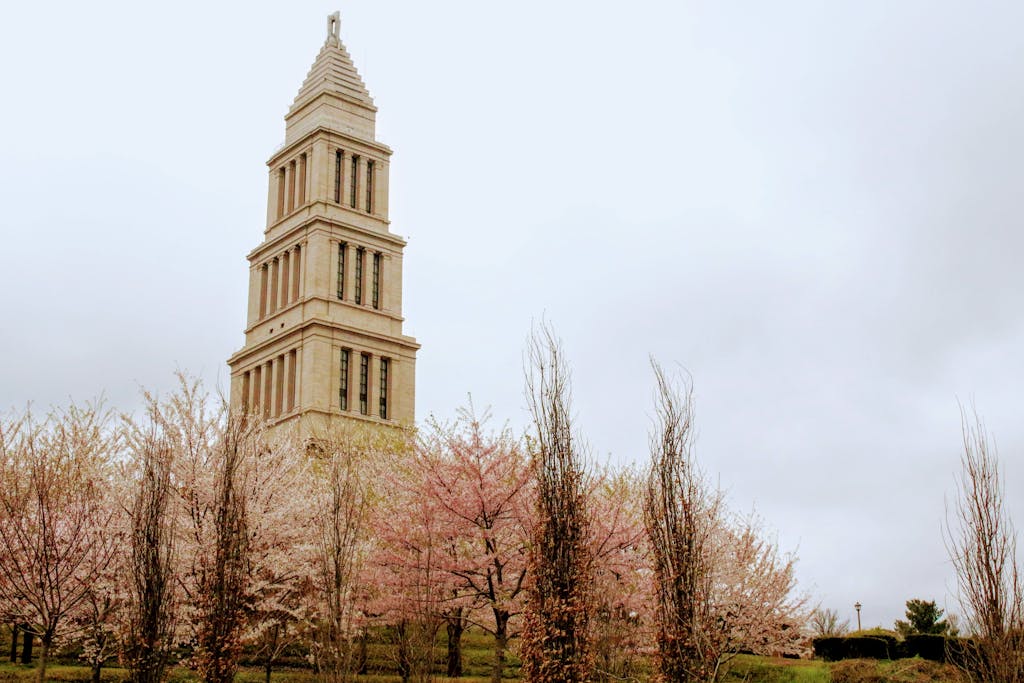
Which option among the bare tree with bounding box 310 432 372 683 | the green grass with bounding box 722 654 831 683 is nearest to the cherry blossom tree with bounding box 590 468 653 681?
the green grass with bounding box 722 654 831 683

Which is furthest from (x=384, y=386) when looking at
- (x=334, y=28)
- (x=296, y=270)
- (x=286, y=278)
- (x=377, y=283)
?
(x=334, y=28)

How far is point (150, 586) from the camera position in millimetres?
22125

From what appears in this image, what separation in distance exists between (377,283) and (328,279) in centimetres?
439

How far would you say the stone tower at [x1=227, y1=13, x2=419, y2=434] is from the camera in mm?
72500

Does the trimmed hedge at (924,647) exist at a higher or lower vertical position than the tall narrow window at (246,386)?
lower

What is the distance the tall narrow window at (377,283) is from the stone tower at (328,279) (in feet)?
0.29

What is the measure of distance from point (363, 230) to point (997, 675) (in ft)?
209

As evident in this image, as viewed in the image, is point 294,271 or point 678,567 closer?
point 678,567

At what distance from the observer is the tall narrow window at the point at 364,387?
73562mm

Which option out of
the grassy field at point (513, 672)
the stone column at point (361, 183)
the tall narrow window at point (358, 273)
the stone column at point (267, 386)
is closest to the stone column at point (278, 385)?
the stone column at point (267, 386)

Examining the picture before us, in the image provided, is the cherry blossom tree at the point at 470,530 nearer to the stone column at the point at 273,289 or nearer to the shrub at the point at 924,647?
the shrub at the point at 924,647

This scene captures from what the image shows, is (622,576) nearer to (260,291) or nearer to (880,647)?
(880,647)

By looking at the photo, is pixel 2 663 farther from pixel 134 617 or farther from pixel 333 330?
pixel 333 330

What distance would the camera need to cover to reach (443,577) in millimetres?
28516
